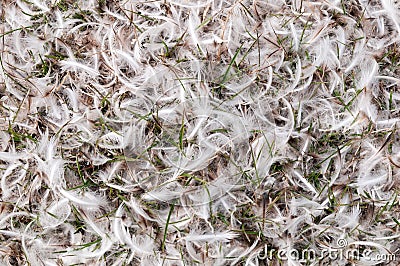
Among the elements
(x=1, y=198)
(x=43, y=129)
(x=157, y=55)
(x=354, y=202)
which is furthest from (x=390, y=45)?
(x=1, y=198)

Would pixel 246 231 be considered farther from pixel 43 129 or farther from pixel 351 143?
pixel 43 129

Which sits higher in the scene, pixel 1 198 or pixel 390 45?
pixel 390 45

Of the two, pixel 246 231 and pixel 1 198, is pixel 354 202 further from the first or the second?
pixel 1 198

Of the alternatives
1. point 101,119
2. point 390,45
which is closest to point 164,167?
point 101,119

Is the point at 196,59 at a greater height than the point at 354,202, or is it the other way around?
the point at 196,59

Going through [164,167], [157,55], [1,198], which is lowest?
[1,198]
